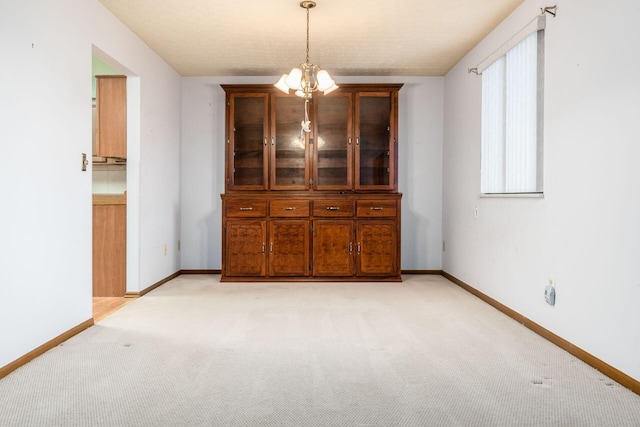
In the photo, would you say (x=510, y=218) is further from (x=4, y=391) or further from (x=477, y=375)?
(x=4, y=391)

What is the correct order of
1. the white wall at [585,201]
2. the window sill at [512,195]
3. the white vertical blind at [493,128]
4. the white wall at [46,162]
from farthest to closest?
the white vertical blind at [493,128] → the window sill at [512,195] → the white wall at [46,162] → the white wall at [585,201]

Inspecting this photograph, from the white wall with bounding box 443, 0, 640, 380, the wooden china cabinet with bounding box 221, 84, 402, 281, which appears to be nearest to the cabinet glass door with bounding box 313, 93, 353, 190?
the wooden china cabinet with bounding box 221, 84, 402, 281

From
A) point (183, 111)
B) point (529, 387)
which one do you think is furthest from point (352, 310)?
point (183, 111)

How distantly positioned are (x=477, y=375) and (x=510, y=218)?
1.62 meters

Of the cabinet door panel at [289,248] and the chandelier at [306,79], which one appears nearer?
the chandelier at [306,79]

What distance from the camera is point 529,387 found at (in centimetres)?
209

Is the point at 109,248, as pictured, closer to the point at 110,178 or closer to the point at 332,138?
the point at 110,178

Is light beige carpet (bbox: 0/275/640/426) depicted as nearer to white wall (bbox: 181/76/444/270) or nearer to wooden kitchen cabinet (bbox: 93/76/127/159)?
wooden kitchen cabinet (bbox: 93/76/127/159)

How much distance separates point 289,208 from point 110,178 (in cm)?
195

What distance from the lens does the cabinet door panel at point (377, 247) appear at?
189 inches

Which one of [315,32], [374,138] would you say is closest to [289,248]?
[374,138]

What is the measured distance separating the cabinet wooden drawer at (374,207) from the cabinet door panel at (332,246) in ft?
0.60

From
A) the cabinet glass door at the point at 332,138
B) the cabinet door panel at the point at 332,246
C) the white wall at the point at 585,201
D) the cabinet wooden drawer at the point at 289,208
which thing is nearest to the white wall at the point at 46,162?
the cabinet wooden drawer at the point at 289,208

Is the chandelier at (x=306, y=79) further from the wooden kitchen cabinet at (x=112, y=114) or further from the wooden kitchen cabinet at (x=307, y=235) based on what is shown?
the wooden kitchen cabinet at (x=112, y=114)
